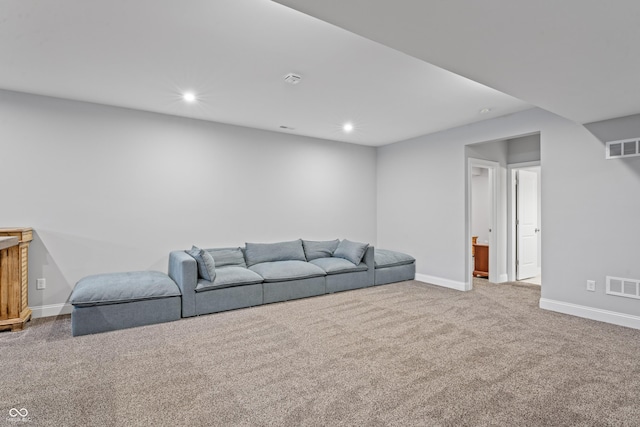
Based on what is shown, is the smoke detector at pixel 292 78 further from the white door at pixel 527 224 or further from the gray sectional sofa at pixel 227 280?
the white door at pixel 527 224

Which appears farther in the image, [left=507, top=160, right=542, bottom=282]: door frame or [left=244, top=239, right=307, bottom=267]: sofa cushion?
[left=507, top=160, right=542, bottom=282]: door frame

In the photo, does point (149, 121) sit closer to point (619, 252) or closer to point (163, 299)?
point (163, 299)

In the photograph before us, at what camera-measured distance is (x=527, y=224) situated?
6.14m

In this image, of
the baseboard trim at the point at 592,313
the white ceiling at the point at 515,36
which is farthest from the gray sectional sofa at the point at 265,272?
the white ceiling at the point at 515,36

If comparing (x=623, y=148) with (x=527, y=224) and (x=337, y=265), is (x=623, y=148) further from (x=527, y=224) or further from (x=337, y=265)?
(x=337, y=265)

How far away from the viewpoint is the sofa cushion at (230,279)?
398 cm

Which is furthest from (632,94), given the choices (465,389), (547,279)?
(465,389)

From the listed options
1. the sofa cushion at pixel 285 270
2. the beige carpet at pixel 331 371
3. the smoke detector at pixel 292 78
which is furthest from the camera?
the sofa cushion at pixel 285 270

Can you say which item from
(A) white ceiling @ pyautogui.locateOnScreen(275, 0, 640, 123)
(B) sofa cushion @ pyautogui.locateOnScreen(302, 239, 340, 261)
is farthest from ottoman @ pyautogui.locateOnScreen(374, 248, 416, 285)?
(A) white ceiling @ pyautogui.locateOnScreen(275, 0, 640, 123)

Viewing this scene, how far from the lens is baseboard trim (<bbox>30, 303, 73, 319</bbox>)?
3.87 meters

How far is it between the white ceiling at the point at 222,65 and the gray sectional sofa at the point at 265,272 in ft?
6.43

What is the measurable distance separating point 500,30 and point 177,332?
3636 millimetres

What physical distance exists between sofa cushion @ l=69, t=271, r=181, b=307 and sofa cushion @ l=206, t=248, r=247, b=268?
30.9 inches

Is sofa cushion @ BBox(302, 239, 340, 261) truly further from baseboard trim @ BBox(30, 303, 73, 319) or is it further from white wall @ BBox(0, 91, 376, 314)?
baseboard trim @ BBox(30, 303, 73, 319)
